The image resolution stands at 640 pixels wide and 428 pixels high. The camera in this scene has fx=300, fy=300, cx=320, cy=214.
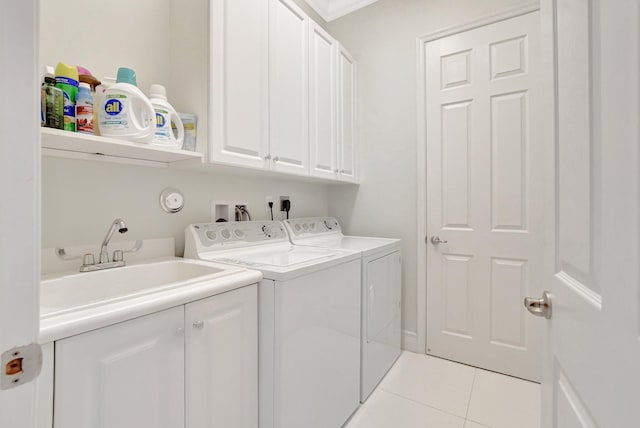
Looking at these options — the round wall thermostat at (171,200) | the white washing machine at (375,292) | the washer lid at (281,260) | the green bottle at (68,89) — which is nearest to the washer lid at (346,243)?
the white washing machine at (375,292)

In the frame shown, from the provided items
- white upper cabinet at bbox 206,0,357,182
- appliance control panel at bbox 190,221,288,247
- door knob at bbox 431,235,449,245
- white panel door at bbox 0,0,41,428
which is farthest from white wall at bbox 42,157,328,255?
door knob at bbox 431,235,449,245

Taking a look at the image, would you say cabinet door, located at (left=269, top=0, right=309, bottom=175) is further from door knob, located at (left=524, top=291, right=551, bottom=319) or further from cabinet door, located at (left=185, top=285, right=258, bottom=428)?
door knob, located at (left=524, top=291, right=551, bottom=319)

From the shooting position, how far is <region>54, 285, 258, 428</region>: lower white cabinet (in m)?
0.74

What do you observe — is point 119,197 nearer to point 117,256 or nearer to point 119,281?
point 117,256

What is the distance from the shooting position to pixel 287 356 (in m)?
1.22

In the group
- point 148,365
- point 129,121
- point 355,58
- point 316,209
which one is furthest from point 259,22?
point 148,365

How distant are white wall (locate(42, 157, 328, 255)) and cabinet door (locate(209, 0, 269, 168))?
0.36 meters

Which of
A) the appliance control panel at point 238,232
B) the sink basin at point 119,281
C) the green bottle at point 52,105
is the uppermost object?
the green bottle at point 52,105

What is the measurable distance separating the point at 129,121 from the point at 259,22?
929 millimetres

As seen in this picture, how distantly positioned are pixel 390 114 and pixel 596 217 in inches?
85.2

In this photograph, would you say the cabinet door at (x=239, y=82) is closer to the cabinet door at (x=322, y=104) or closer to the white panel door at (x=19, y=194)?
the cabinet door at (x=322, y=104)

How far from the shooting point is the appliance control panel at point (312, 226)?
219cm

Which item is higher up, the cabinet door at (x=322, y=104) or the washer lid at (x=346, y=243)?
the cabinet door at (x=322, y=104)

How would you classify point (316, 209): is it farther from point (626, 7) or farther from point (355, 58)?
point (626, 7)
